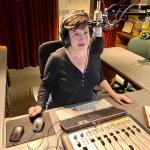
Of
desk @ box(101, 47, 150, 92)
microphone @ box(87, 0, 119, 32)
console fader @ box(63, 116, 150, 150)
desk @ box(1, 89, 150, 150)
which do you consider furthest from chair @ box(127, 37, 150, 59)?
console fader @ box(63, 116, 150, 150)

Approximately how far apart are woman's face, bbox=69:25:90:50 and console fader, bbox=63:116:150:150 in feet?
1.67

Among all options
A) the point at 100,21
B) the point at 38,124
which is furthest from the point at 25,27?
the point at 38,124

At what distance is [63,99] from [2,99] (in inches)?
16.4

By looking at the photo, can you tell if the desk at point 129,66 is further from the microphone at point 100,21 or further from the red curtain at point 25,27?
the red curtain at point 25,27

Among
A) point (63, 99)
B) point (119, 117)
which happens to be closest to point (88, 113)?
point (119, 117)

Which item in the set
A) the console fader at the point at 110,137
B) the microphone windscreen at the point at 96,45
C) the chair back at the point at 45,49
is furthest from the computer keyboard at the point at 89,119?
the chair back at the point at 45,49

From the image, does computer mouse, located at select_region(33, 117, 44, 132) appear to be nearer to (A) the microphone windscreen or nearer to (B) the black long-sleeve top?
(B) the black long-sleeve top

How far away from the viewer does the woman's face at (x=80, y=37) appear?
1128 millimetres

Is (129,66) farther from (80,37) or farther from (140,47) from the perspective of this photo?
(80,37)

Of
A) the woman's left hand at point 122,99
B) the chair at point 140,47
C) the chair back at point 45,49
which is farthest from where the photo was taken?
the chair at point 140,47

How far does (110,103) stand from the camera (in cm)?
122

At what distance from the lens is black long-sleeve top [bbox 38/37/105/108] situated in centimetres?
124

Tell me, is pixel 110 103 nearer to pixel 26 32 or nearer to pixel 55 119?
pixel 55 119

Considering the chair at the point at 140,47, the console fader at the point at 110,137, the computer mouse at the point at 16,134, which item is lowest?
the computer mouse at the point at 16,134
